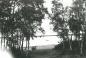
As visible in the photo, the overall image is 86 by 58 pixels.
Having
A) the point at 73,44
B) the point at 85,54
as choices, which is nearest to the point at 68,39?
the point at 73,44

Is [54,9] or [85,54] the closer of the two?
[85,54]

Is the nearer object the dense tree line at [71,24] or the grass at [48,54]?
the grass at [48,54]

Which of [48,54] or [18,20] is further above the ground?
[18,20]

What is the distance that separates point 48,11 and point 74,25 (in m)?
3.60

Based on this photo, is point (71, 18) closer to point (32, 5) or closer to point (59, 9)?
point (59, 9)

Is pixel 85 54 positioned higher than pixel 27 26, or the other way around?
pixel 27 26

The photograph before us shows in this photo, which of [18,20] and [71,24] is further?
[71,24]

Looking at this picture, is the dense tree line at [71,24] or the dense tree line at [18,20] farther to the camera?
the dense tree line at [71,24]

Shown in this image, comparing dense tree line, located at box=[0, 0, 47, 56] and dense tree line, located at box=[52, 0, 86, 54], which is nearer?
dense tree line, located at box=[0, 0, 47, 56]

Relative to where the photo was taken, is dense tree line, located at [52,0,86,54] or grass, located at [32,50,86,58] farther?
dense tree line, located at [52,0,86,54]

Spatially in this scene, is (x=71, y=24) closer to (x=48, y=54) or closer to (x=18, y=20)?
(x=48, y=54)

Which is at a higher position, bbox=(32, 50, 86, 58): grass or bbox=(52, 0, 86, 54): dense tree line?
bbox=(52, 0, 86, 54): dense tree line

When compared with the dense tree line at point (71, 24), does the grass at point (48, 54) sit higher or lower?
lower

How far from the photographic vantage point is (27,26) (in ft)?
87.3
